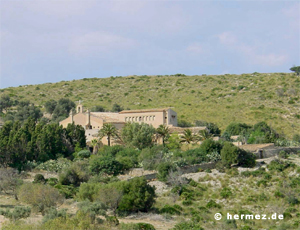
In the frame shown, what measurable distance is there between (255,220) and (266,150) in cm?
2014

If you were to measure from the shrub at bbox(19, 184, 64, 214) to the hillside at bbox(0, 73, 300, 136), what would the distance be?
47701mm

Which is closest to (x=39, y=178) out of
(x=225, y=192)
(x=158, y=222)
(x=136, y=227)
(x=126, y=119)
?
(x=158, y=222)

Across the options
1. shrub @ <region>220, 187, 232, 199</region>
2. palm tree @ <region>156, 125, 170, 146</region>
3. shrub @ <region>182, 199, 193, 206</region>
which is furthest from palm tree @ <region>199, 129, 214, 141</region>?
shrub @ <region>182, 199, 193, 206</region>

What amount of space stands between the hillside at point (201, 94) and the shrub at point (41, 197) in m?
47.7

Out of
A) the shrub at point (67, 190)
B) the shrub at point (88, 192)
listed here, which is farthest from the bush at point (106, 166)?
the shrub at point (88, 192)

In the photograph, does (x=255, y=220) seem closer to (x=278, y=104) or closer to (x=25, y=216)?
(x=25, y=216)

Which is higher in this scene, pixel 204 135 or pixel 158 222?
pixel 204 135

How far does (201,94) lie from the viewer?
98562 millimetres

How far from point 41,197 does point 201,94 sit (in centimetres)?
6637

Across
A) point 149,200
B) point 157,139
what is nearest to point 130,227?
point 149,200

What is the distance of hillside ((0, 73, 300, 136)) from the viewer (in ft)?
276

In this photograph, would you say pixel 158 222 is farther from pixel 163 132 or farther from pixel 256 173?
pixel 163 132

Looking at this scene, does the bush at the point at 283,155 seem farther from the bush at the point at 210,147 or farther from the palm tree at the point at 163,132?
the palm tree at the point at 163,132

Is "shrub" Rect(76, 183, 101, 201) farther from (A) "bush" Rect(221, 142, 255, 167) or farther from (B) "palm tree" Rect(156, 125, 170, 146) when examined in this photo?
(B) "palm tree" Rect(156, 125, 170, 146)
